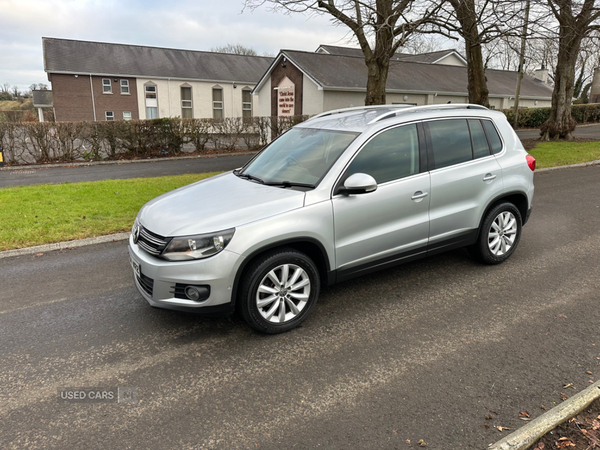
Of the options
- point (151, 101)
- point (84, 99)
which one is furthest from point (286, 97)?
point (84, 99)

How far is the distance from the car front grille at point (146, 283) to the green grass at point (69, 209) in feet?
11.2

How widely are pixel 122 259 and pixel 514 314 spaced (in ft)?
15.6

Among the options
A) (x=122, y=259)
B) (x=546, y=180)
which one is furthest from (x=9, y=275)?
(x=546, y=180)

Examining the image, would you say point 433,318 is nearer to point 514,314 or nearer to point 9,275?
point 514,314

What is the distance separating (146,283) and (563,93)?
2117cm

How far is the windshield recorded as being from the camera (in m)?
4.36

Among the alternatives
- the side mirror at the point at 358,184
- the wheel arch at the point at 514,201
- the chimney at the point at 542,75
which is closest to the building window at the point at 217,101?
the chimney at the point at 542,75

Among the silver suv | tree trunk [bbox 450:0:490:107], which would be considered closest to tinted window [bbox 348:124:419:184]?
the silver suv

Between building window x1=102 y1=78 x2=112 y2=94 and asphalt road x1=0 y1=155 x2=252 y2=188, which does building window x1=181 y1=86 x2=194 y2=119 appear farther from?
asphalt road x1=0 y1=155 x2=252 y2=188

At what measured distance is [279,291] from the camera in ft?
12.6

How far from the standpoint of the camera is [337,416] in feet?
9.61

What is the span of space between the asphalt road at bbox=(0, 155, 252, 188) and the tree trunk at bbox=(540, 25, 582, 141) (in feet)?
46.2

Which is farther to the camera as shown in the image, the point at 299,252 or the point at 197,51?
the point at 197,51

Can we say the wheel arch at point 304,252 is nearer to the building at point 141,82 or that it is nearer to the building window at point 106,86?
the building at point 141,82
